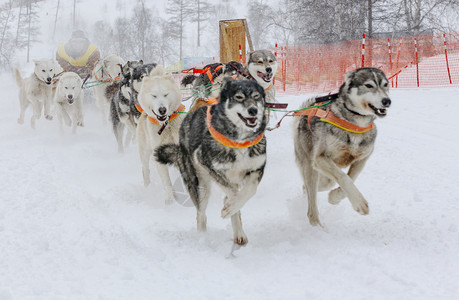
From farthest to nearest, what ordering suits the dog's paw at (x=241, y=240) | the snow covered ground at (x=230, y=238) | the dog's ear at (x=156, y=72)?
the dog's ear at (x=156, y=72)
the dog's paw at (x=241, y=240)
the snow covered ground at (x=230, y=238)

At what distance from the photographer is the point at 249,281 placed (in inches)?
86.4

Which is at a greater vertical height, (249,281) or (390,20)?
(390,20)

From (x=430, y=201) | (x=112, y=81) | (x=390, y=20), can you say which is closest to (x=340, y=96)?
(x=430, y=201)

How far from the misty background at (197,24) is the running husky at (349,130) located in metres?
8.47

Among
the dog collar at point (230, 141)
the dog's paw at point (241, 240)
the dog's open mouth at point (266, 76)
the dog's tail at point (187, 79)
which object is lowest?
the dog's paw at point (241, 240)

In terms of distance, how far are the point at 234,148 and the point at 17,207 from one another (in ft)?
6.43

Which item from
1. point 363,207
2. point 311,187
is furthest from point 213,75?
point 363,207

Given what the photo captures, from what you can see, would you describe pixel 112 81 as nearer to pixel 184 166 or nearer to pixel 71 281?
pixel 184 166

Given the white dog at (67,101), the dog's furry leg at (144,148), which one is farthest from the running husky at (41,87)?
the dog's furry leg at (144,148)

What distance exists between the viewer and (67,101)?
7.02 meters

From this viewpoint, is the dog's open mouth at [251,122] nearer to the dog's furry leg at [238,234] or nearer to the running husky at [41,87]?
the dog's furry leg at [238,234]

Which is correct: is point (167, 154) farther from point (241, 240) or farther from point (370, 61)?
point (370, 61)

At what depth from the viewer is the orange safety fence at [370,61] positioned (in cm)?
1117

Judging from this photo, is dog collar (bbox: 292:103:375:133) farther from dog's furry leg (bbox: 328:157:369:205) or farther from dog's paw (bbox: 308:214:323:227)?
dog's paw (bbox: 308:214:323:227)
